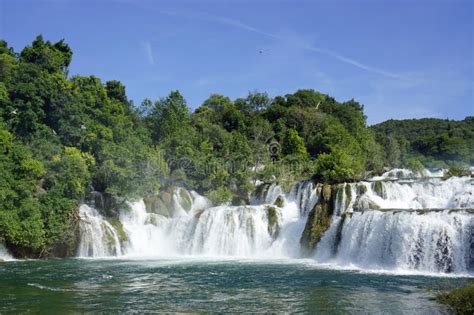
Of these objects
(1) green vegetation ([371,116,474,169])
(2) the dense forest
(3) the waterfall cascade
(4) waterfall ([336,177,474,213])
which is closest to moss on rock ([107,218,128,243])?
(3) the waterfall cascade

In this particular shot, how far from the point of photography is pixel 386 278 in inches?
803

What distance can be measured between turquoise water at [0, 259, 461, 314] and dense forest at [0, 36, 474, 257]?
528 centimetres

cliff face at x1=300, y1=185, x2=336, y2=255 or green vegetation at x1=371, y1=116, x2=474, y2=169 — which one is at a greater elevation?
green vegetation at x1=371, y1=116, x2=474, y2=169

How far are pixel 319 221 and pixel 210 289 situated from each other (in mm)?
12778

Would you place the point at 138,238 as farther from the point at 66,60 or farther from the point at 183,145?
the point at 66,60

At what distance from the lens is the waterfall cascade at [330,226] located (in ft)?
73.5

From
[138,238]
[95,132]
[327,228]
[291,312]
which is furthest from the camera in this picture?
[95,132]

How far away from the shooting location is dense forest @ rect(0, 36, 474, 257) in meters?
30.7

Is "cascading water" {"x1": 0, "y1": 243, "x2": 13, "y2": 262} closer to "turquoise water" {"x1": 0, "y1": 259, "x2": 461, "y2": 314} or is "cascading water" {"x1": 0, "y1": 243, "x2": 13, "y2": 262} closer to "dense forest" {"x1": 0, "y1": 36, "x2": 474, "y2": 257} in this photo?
"dense forest" {"x1": 0, "y1": 36, "x2": 474, "y2": 257}

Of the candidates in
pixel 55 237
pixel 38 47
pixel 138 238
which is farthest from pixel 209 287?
pixel 38 47

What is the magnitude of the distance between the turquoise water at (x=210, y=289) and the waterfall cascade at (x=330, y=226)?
7.79ft

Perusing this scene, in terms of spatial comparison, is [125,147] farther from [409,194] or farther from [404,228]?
[404,228]

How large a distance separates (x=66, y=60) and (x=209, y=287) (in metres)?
44.5

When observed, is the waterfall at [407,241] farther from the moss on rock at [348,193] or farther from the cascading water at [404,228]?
the moss on rock at [348,193]
